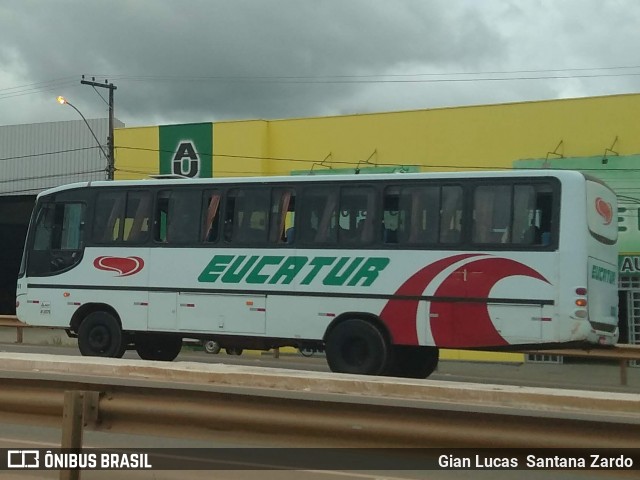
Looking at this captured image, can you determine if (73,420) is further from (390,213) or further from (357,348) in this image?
(390,213)

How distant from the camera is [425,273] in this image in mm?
13891

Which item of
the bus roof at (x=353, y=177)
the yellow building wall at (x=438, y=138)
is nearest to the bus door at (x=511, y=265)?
the bus roof at (x=353, y=177)

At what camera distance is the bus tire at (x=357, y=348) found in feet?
46.1

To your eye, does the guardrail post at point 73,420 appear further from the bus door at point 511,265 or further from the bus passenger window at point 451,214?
the bus passenger window at point 451,214

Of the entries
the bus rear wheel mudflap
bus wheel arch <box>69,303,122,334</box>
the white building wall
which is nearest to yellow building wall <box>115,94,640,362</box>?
the white building wall

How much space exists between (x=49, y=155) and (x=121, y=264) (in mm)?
19716

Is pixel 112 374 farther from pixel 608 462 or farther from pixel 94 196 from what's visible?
pixel 94 196

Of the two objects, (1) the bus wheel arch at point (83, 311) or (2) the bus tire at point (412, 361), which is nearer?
(2) the bus tire at point (412, 361)

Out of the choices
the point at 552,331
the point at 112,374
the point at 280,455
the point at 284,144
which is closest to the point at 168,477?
the point at 280,455

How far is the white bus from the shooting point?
13281 mm

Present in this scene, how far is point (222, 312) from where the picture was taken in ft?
50.5

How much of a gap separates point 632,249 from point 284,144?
11.3 metres

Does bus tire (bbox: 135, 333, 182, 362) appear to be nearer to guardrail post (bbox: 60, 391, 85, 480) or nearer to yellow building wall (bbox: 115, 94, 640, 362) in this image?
yellow building wall (bbox: 115, 94, 640, 362)

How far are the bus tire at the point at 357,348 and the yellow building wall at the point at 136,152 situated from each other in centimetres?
1812
